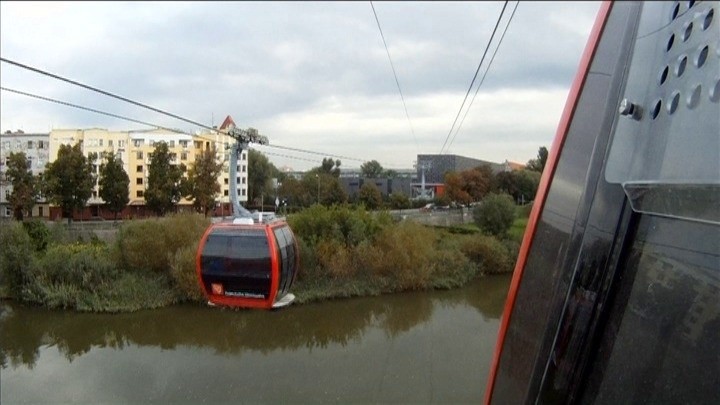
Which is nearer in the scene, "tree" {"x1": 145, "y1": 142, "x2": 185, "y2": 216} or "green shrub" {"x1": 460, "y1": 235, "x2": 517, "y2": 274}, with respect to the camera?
"tree" {"x1": 145, "y1": 142, "x2": 185, "y2": 216}

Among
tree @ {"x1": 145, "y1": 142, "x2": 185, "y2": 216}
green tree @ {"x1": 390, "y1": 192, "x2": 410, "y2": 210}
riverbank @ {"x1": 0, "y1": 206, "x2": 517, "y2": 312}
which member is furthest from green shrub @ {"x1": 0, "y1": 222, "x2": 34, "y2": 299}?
green tree @ {"x1": 390, "y1": 192, "x2": 410, "y2": 210}

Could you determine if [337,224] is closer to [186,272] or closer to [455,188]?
[455,188]

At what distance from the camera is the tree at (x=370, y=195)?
14547 millimetres

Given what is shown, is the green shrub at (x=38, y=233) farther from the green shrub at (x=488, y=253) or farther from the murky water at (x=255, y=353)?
the green shrub at (x=488, y=253)

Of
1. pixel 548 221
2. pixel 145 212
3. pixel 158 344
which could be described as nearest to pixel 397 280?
pixel 158 344

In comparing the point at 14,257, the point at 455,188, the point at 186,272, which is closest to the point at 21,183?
the point at 14,257

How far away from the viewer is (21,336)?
30.9 ft

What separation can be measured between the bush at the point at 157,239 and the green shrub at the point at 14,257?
1.95 metres

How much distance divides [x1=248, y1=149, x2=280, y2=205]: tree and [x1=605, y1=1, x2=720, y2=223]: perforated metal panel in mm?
16988

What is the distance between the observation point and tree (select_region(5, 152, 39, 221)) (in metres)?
9.71

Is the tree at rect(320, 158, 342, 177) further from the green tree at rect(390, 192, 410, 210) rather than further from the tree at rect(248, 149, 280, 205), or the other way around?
the tree at rect(248, 149, 280, 205)

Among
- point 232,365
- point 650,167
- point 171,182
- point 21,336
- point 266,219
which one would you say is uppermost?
point 650,167

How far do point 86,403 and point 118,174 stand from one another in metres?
6.78

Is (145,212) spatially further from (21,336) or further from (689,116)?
(689,116)
